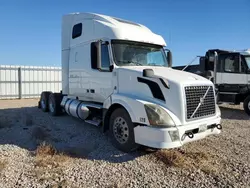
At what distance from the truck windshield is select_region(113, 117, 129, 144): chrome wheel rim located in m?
1.34

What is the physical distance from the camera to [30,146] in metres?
5.10

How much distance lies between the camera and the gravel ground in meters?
3.50

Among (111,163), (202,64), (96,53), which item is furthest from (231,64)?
(111,163)

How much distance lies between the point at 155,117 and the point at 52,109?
631 centimetres

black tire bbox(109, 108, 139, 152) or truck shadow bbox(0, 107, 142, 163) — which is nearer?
black tire bbox(109, 108, 139, 152)

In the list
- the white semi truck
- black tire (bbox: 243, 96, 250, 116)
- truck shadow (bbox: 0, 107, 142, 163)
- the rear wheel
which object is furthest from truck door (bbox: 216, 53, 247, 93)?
the rear wheel

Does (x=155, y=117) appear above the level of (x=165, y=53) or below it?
below

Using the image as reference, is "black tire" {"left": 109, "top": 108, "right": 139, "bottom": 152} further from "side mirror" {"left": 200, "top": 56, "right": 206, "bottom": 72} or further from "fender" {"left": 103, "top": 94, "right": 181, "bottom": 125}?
"side mirror" {"left": 200, "top": 56, "right": 206, "bottom": 72}

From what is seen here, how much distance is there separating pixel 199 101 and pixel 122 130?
169 centimetres

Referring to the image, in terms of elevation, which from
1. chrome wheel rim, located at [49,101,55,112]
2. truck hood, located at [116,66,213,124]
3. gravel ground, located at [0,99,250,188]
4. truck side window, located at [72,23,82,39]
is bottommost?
gravel ground, located at [0,99,250,188]

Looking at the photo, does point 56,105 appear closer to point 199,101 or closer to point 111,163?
point 111,163

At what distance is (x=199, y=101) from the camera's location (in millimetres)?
4449

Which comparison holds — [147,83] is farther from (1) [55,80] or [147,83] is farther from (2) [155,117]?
(1) [55,80]

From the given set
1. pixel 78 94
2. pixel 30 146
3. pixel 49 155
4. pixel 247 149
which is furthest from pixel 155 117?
pixel 78 94
